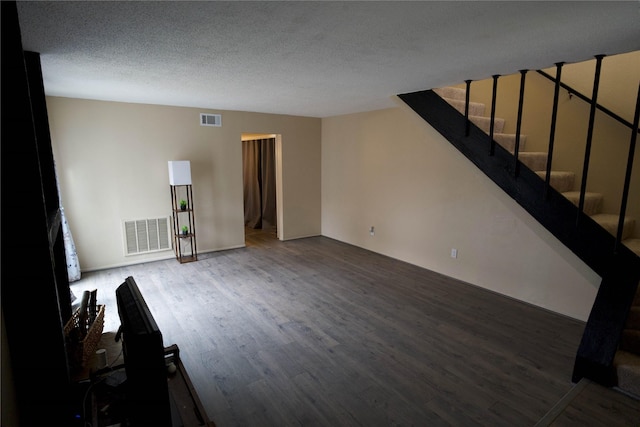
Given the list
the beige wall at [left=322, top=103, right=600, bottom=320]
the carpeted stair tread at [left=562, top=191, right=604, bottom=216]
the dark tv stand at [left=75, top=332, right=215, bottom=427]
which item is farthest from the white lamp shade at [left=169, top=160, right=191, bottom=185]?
the carpeted stair tread at [left=562, top=191, right=604, bottom=216]

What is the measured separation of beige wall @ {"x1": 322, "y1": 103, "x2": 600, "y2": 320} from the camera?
11.2ft

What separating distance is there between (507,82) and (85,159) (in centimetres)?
A: 550

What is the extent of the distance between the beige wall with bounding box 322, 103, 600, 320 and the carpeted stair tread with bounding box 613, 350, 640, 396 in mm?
570

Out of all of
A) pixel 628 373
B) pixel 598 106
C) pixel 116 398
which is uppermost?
pixel 598 106

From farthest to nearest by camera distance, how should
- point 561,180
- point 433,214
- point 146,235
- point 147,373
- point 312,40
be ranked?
1. point 146,235
2. point 433,214
3. point 561,180
4. point 312,40
5. point 147,373

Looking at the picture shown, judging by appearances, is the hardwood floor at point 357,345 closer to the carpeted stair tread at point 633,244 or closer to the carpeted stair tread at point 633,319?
the carpeted stair tread at point 633,319

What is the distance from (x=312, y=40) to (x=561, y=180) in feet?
8.57

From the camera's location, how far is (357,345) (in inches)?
113

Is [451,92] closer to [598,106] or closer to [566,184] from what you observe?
[598,106]

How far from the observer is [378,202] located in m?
5.48

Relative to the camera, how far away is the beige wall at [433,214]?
341cm

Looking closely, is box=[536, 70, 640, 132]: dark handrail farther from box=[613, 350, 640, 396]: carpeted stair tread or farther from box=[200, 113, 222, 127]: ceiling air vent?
box=[200, 113, 222, 127]: ceiling air vent

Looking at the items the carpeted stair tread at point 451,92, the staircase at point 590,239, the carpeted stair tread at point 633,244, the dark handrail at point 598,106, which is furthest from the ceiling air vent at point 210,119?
the carpeted stair tread at point 633,244

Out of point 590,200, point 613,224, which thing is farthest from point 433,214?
point 613,224
